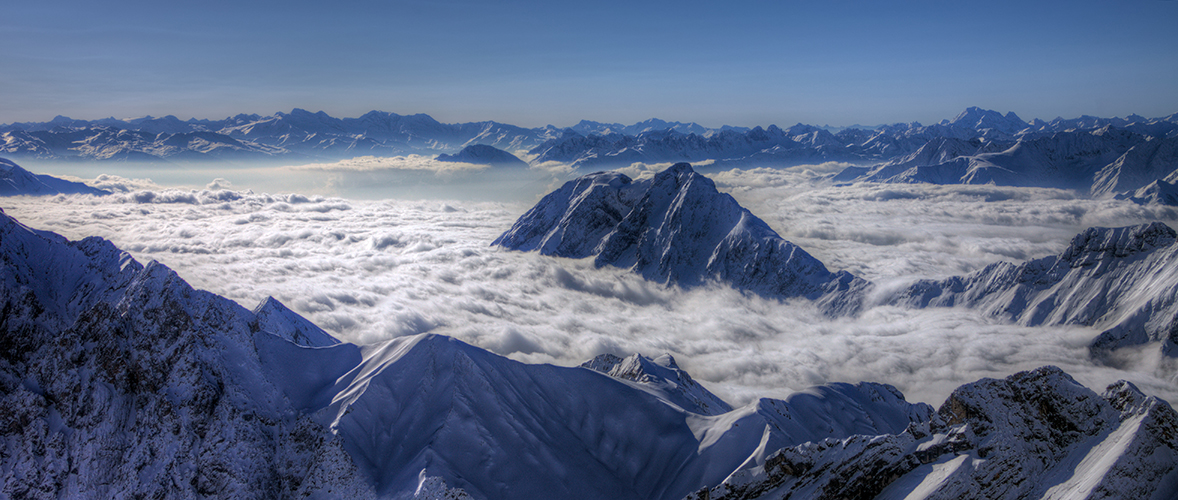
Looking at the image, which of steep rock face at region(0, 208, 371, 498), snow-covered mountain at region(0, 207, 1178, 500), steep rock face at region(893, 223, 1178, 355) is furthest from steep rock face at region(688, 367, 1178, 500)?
steep rock face at region(893, 223, 1178, 355)

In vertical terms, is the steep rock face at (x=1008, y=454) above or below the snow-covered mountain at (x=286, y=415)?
above

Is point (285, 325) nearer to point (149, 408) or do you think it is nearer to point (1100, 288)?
point (149, 408)

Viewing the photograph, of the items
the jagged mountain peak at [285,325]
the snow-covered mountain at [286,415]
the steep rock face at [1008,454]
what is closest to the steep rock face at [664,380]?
the snow-covered mountain at [286,415]

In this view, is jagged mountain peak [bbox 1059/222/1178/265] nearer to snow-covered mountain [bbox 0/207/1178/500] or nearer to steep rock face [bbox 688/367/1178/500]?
snow-covered mountain [bbox 0/207/1178/500]

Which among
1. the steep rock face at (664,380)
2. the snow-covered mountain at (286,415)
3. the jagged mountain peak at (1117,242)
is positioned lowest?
the steep rock face at (664,380)

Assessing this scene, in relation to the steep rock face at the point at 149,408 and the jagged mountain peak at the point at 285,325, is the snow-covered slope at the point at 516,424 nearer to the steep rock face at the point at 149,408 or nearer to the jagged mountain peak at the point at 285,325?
the steep rock face at the point at 149,408

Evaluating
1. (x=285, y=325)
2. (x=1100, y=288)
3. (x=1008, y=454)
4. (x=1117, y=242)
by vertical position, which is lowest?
(x=1100, y=288)

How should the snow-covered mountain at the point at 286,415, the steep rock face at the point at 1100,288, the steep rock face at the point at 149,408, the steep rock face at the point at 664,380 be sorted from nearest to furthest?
the steep rock face at the point at 149,408
the snow-covered mountain at the point at 286,415
the steep rock face at the point at 664,380
the steep rock face at the point at 1100,288

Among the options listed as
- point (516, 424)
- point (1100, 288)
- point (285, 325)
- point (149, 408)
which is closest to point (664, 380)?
point (516, 424)
